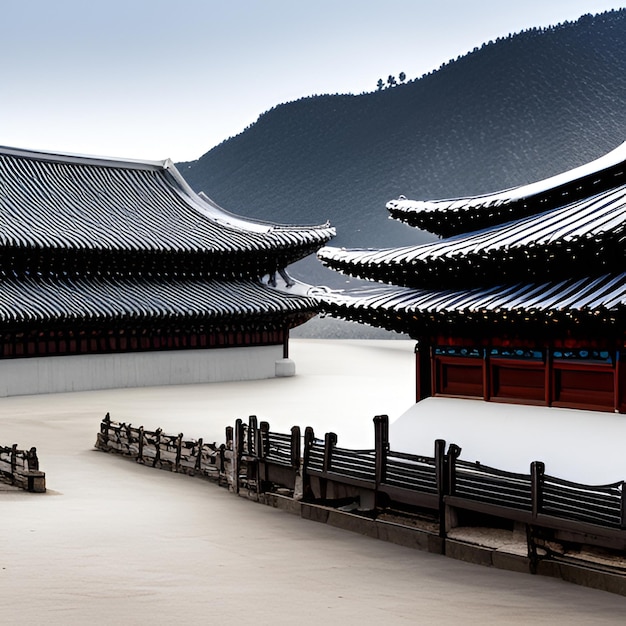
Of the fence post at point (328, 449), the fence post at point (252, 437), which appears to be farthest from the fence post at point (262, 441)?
the fence post at point (328, 449)

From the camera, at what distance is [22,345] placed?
1454 inches

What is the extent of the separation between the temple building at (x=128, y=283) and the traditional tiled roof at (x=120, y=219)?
70 mm

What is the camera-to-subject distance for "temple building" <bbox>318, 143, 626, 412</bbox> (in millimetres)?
13945

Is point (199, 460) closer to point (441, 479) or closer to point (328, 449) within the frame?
point (328, 449)

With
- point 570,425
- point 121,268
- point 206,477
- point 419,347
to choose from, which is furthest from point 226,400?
point 570,425

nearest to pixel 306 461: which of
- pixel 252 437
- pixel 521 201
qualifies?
pixel 252 437

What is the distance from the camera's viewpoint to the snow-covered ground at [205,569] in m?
10.3

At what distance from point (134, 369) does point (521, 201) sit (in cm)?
2574

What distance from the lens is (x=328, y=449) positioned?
16.0 metres

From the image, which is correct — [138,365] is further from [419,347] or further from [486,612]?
[486,612]

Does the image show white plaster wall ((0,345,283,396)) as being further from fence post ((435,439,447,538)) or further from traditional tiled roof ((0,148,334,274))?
fence post ((435,439,447,538))

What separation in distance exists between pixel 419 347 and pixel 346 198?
367ft

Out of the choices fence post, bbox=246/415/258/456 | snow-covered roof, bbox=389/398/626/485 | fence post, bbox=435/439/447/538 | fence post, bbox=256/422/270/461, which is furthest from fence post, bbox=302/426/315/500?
fence post, bbox=435/439/447/538

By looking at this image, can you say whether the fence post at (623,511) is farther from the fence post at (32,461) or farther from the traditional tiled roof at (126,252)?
the traditional tiled roof at (126,252)
